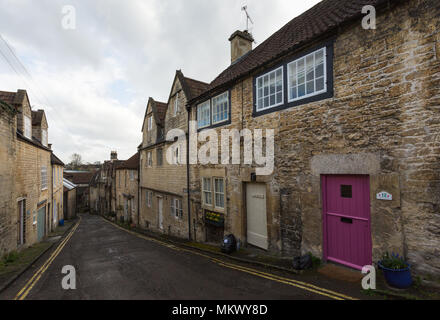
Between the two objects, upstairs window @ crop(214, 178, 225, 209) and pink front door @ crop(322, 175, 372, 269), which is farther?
upstairs window @ crop(214, 178, 225, 209)

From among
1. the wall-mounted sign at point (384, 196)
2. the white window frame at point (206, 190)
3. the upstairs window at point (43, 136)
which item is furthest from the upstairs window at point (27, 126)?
the wall-mounted sign at point (384, 196)

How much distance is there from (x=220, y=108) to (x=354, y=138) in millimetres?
5913

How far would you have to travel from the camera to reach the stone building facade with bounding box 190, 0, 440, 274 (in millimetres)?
4488

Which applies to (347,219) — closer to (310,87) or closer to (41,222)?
(310,87)

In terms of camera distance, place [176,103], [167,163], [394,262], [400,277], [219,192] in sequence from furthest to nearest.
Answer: [167,163]
[176,103]
[219,192]
[394,262]
[400,277]

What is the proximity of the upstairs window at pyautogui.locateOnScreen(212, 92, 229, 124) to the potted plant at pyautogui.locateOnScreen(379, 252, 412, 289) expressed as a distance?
7.05 meters

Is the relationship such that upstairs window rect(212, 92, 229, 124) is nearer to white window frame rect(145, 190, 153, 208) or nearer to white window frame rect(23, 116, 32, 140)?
white window frame rect(145, 190, 153, 208)

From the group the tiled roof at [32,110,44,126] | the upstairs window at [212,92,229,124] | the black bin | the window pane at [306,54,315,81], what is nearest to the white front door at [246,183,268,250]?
the black bin

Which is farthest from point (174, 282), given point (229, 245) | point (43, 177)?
point (43, 177)

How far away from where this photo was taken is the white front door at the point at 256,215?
805cm

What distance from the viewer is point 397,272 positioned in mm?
4402

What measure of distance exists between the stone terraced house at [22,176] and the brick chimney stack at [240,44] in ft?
37.8
